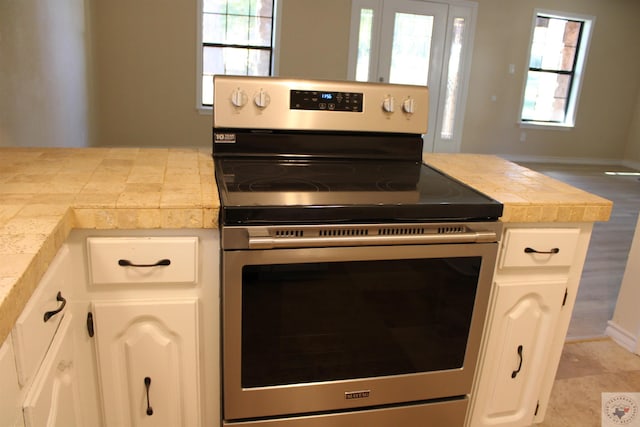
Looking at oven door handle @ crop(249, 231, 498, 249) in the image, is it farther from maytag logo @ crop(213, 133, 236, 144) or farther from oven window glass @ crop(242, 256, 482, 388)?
maytag logo @ crop(213, 133, 236, 144)

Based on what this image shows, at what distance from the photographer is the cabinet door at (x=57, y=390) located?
0.85 m

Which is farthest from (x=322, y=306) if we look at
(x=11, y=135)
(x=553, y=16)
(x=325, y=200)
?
(x=553, y=16)

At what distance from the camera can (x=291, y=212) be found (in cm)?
114

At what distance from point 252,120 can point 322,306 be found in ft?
2.09

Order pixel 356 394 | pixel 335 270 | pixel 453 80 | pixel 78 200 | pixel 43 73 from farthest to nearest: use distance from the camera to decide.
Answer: pixel 453 80 < pixel 43 73 < pixel 356 394 < pixel 335 270 < pixel 78 200

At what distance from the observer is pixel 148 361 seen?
4.14ft

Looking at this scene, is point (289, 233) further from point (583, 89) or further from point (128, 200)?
point (583, 89)

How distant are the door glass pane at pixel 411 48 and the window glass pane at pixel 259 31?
5.30 feet

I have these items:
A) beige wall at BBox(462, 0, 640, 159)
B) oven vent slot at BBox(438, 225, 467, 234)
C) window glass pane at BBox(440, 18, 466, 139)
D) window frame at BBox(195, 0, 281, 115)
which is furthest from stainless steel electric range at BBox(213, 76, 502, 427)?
beige wall at BBox(462, 0, 640, 159)

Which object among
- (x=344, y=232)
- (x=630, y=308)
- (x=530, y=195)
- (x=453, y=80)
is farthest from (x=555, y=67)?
(x=344, y=232)

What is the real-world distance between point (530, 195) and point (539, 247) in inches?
5.9

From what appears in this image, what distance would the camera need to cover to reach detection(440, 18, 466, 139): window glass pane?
260 inches

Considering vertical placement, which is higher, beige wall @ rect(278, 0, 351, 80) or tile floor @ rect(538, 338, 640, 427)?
beige wall @ rect(278, 0, 351, 80)

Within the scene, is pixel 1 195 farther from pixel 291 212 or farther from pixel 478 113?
pixel 478 113
